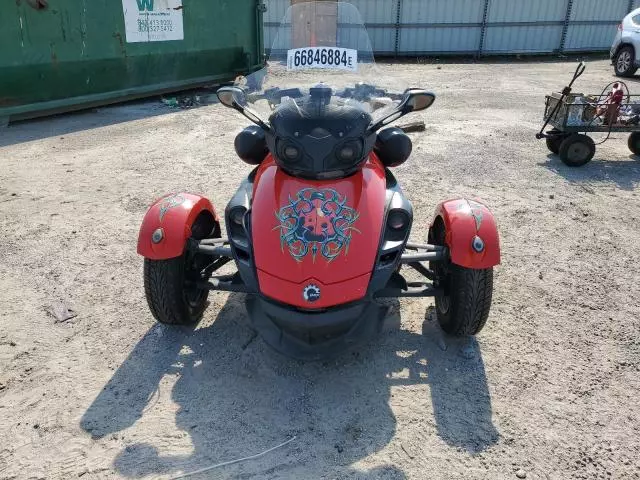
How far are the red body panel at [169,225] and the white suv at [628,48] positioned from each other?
14.2m

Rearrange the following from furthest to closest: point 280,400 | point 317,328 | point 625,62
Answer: point 625,62
point 280,400
point 317,328

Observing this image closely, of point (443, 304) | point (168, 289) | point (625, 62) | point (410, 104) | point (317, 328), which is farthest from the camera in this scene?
point (625, 62)

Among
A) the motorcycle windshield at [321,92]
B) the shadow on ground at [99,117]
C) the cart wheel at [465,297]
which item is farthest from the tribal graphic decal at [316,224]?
the shadow on ground at [99,117]

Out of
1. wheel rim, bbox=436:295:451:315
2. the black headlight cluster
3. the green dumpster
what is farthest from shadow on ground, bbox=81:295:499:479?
the green dumpster

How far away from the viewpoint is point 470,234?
3.31 metres

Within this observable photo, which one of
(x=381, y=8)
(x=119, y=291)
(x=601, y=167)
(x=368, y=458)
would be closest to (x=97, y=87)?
(x=119, y=291)

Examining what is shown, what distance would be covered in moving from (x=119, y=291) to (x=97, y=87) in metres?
6.98

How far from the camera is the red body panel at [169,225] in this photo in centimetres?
336

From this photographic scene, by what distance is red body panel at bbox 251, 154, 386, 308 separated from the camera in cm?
291

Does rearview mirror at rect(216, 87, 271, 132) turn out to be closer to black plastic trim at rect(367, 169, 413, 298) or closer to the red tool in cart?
black plastic trim at rect(367, 169, 413, 298)

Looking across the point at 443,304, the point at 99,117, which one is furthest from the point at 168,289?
the point at 99,117

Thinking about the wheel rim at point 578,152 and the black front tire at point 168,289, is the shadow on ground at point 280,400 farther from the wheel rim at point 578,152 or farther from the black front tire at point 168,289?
the wheel rim at point 578,152

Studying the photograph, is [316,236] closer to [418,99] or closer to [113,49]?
[418,99]

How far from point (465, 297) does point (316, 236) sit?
1030 mm
